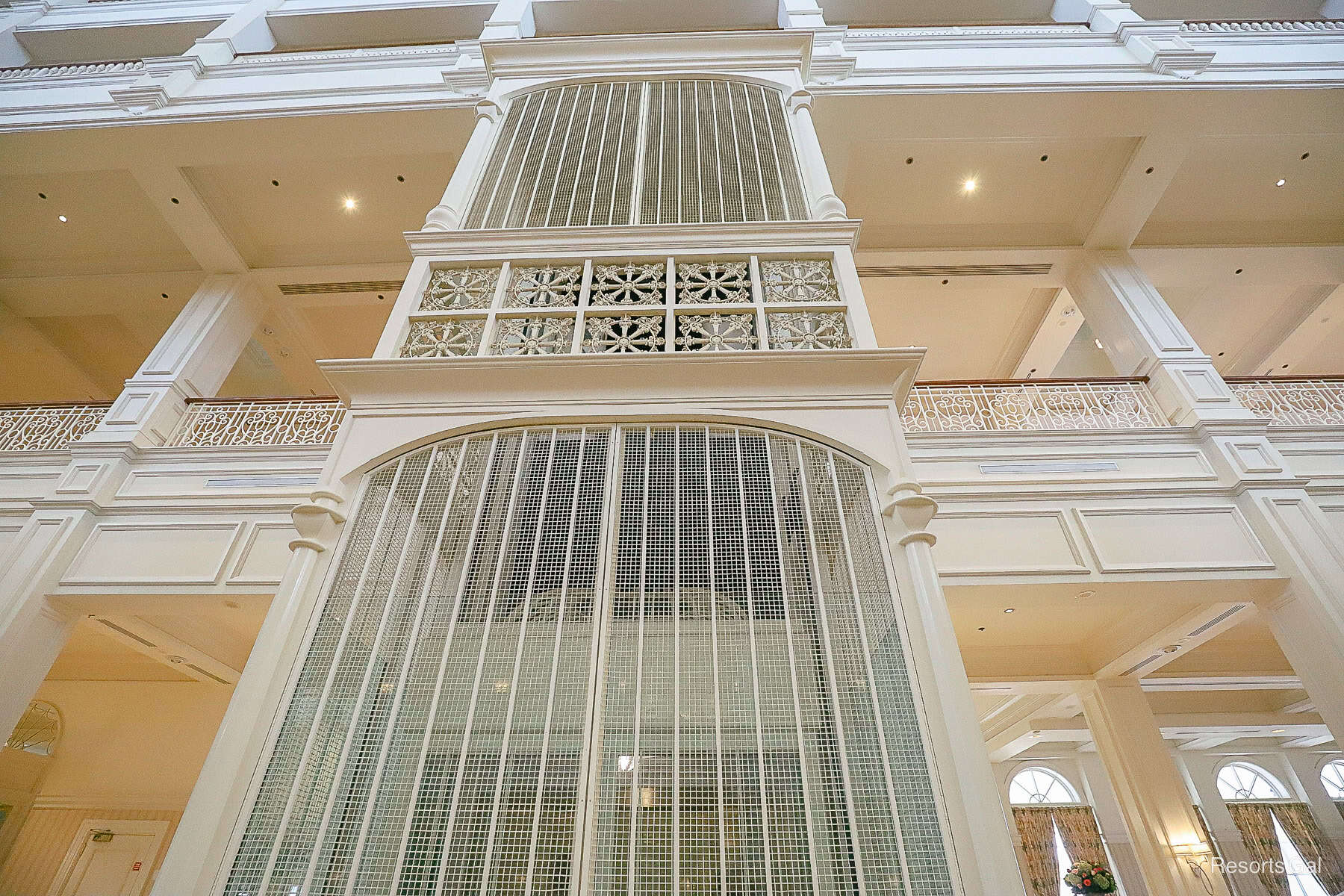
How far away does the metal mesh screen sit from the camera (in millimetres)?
3887

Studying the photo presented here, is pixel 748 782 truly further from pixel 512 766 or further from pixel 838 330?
pixel 838 330

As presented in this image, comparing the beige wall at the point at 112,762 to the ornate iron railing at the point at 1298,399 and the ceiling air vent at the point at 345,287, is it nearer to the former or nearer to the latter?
the ceiling air vent at the point at 345,287

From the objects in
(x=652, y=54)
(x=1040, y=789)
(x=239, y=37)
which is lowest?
(x=1040, y=789)

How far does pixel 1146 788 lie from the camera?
5.77 m

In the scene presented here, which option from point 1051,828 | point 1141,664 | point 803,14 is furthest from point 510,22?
point 1051,828

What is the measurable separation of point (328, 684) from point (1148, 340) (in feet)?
21.4

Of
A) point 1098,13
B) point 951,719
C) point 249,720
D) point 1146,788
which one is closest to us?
point 951,719

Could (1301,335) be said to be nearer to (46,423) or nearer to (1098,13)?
(1098,13)

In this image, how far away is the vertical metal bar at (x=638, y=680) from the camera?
5.94 feet

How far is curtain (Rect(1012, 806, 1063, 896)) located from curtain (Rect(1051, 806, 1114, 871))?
139mm

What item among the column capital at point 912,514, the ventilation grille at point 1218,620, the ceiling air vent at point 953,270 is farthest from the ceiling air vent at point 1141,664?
the column capital at point 912,514

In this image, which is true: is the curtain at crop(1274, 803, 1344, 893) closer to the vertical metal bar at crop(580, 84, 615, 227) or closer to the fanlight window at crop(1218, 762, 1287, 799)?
the fanlight window at crop(1218, 762, 1287, 799)

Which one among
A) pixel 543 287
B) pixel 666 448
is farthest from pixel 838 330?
pixel 543 287

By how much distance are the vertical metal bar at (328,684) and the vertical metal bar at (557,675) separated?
27.4 inches
